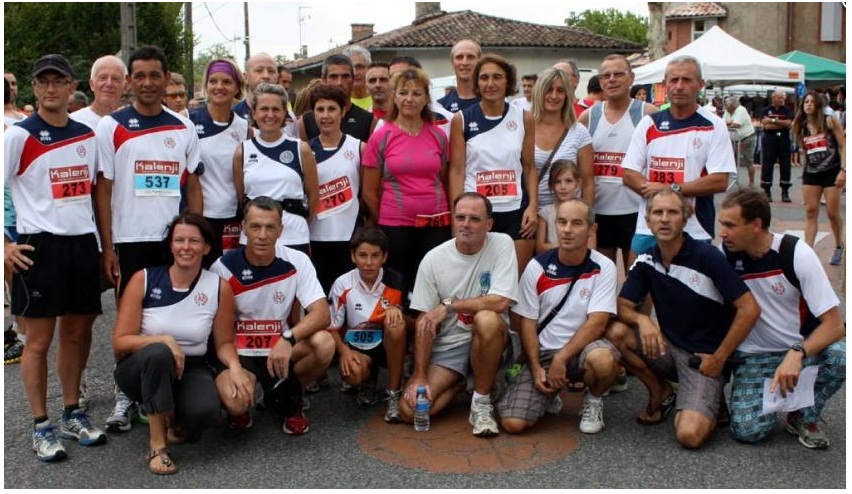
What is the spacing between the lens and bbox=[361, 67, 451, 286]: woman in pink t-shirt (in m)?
5.34

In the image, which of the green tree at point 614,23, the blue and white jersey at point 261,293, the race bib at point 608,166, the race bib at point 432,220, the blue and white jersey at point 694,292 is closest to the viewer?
the blue and white jersey at point 694,292

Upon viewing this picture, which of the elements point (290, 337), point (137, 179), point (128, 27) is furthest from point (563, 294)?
point (128, 27)

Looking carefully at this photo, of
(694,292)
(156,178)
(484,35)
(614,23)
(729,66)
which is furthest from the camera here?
(614,23)

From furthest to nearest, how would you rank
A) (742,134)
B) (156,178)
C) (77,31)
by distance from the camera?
(77,31) → (742,134) → (156,178)

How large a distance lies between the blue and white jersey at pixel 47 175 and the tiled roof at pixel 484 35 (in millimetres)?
32443

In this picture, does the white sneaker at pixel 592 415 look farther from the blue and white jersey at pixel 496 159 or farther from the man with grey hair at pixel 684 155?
the blue and white jersey at pixel 496 159

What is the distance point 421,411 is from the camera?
479 centimetres

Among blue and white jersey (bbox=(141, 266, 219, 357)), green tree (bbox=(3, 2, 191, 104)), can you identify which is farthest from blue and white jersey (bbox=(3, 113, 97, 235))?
green tree (bbox=(3, 2, 191, 104))

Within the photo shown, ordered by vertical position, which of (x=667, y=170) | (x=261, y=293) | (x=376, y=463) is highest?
(x=667, y=170)

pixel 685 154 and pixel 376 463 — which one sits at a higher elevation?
pixel 685 154

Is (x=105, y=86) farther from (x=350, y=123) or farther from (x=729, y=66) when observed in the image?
(x=729, y=66)

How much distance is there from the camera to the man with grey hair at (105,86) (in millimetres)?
5457

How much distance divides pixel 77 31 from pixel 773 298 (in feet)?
93.6

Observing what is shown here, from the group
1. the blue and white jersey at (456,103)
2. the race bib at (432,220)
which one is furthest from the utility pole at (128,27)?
the race bib at (432,220)
